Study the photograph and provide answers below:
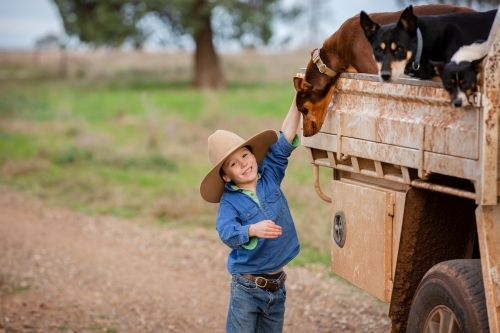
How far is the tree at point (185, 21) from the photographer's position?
90.5 feet

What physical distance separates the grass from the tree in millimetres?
2758

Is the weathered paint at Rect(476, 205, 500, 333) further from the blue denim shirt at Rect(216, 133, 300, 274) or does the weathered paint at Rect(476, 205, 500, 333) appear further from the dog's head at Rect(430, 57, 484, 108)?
the blue denim shirt at Rect(216, 133, 300, 274)

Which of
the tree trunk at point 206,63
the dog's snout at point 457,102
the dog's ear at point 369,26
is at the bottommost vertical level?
the tree trunk at point 206,63

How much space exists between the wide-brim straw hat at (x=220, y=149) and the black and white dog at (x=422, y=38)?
0.77 meters

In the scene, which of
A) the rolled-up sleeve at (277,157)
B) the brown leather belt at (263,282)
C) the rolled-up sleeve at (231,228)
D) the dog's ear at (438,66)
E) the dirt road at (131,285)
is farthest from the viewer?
the dirt road at (131,285)

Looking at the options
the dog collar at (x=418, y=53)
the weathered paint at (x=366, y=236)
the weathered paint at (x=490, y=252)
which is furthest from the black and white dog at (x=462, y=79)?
the weathered paint at (x=366, y=236)

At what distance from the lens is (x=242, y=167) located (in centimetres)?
414

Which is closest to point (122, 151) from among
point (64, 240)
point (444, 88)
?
point (64, 240)

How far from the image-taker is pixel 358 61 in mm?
4695

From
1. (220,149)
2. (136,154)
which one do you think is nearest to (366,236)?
(220,149)

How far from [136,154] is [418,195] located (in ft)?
35.9

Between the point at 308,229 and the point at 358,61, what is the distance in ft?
12.7

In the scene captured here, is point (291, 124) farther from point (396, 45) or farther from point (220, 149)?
point (396, 45)

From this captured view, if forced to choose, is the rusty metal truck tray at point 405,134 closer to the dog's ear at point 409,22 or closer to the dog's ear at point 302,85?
the dog's ear at point 302,85
